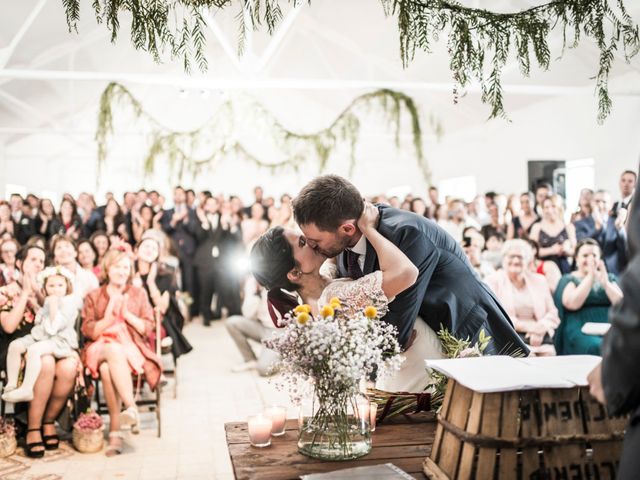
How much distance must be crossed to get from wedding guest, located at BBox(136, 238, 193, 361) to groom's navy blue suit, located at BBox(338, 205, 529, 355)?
369cm

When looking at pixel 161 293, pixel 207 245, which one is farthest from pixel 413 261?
pixel 207 245

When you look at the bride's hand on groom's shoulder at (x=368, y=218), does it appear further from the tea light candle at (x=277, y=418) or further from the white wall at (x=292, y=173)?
the white wall at (x=292, y=173)

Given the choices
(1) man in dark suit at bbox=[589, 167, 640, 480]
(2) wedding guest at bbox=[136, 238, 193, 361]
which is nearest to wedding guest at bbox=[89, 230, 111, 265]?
(2) wedding guest at bbox=[136, 238, 193, 361]

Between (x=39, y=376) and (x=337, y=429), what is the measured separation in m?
3.16

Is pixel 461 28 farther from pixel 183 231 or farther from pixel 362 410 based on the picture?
pixel 183 231

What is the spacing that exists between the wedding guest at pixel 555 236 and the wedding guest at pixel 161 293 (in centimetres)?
369

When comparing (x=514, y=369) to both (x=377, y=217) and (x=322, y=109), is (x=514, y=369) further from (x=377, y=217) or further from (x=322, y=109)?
(x=322, y=109)

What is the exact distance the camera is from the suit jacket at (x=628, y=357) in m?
0.98

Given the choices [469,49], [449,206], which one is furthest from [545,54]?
[449,206]

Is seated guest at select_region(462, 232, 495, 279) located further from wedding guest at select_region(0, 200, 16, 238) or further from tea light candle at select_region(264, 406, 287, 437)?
wedding guest at select_region(0, 200, 16, 238)

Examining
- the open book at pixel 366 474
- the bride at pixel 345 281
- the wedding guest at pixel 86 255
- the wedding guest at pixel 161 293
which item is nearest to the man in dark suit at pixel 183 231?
the wedding guest at pixel 86 255

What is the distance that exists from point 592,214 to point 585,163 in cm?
384

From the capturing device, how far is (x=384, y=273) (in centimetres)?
180

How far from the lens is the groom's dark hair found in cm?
→ 178
